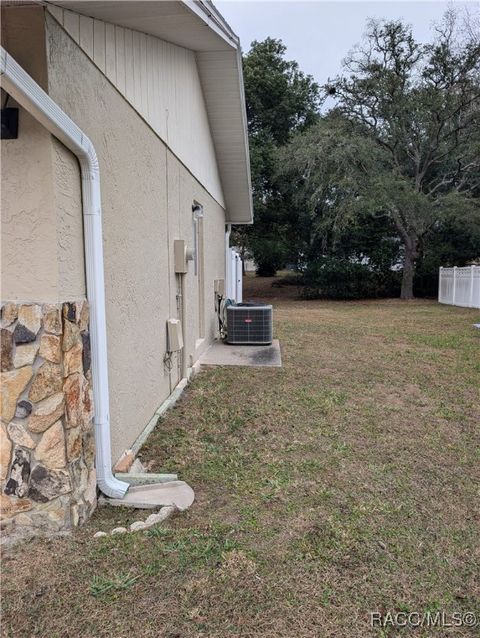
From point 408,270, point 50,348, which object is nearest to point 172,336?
point 50,348

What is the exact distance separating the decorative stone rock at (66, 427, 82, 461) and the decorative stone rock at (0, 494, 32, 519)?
302 millimetres

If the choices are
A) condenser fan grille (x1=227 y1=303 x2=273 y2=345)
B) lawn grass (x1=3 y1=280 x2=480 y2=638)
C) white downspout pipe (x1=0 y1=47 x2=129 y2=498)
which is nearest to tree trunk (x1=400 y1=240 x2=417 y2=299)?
condenser fan grille (x1=227 y1=303 x2=273 y2=345)

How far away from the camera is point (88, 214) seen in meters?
2.49

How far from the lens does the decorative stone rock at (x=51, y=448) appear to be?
221 centimetres

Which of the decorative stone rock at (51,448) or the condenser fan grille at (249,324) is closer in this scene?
the decorative stone rock at (51,448)

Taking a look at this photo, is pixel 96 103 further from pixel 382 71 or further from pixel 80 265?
pixel 382 71

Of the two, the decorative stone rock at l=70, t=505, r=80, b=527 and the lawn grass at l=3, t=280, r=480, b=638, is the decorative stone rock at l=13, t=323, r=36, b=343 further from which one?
the lawn grass at l=3, t=280, r=480, b=638

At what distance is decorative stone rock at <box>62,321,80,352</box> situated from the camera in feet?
7.41

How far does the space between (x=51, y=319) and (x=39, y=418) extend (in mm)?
491

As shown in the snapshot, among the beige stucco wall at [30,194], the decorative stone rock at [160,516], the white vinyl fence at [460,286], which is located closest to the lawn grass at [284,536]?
the decorative stone rock at [160,516]

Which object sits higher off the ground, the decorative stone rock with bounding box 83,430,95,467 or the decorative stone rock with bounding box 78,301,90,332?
the decorative stone rock with bounding box 78,301,90,332

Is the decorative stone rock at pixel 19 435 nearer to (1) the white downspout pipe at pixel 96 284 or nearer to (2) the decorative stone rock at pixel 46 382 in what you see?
(2) the decorative stone rock at pixel 46 382

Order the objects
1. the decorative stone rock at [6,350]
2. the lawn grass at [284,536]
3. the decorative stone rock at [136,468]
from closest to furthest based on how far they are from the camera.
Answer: the lawn grass at [284,536] < the decorative stone rock at [6,350] < the decorative stone rock at [136,468]

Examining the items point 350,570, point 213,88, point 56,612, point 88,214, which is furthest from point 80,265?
point 213,88
